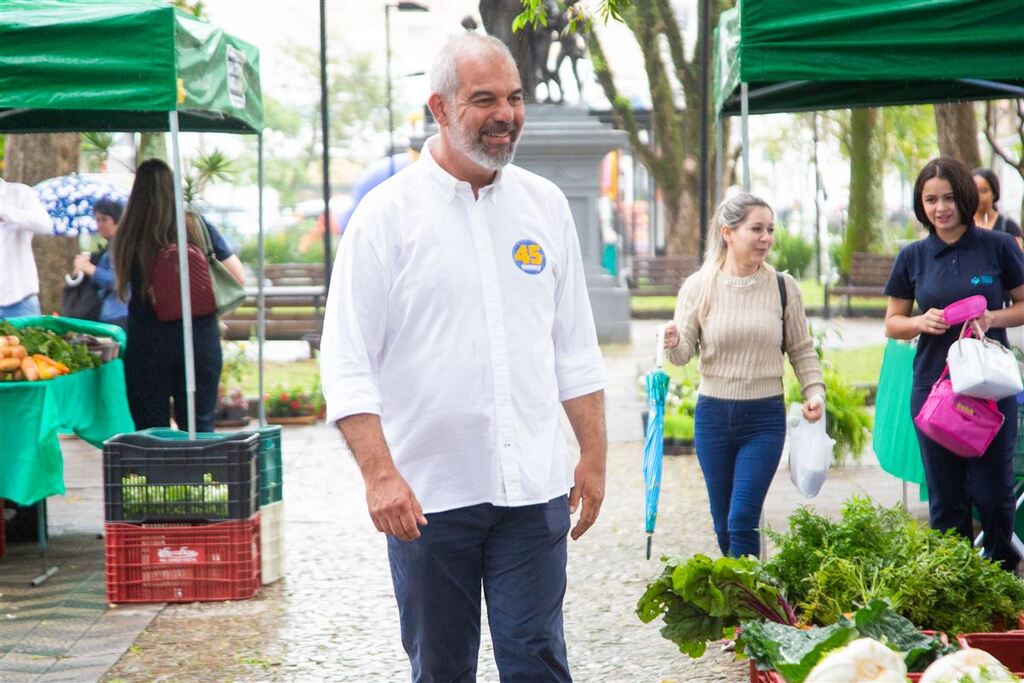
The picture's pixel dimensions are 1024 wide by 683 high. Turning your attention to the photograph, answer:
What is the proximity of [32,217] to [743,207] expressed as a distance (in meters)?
5.09

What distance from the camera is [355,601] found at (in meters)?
6.72

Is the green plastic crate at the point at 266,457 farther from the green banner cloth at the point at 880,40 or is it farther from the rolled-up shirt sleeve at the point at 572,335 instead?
the rolled-up shirt sleeve at the point at 572,335

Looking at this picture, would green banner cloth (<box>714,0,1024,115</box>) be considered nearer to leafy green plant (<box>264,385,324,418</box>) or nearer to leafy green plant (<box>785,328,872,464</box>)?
leafy green plant (<box>785,328,872,464</box>)

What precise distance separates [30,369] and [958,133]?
13.0 m

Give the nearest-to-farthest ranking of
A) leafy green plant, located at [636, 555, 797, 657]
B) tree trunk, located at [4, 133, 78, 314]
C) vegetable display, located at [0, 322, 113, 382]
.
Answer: leafy green plant, located at [636, 555, 797, 657] → vegetable display, located at [0, 322, 113, 382] → tree trunk, located at [4, 133, 78, 314]

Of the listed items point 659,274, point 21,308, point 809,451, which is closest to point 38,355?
point 21,308

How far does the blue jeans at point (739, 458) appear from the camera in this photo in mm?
5789

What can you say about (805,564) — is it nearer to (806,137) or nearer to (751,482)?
(751,482)

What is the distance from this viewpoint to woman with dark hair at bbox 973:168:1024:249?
8.52m

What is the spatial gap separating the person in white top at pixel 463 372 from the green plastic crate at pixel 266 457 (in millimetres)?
3543

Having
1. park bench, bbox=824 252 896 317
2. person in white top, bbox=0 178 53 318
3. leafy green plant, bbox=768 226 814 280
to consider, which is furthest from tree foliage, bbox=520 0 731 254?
person in white top, bbox=0 178 53 318

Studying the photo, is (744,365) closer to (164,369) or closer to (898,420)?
(898,420)

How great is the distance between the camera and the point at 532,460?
3518 millimetres

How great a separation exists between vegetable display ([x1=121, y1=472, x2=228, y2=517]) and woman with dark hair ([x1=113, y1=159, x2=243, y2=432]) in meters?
1.27
